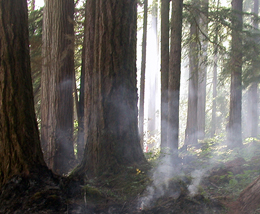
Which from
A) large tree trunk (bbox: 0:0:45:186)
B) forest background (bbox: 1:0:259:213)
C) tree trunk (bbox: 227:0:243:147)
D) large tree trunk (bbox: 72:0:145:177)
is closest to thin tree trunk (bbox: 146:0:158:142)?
forest background (bbox: 1:0:259:213)

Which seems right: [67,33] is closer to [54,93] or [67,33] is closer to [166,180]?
[54,93]

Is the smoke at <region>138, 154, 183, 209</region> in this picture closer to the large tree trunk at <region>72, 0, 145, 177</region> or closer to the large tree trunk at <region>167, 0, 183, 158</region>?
the large tree trunk at <region>72, 0, 145, 177</region>

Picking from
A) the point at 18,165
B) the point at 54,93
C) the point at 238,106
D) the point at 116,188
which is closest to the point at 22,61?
the point at 18,165

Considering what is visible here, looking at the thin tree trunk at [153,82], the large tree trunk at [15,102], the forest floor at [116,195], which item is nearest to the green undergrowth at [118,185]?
the forest floor at [116,195]

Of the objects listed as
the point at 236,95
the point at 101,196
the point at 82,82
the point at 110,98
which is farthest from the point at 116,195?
the point at 236,95

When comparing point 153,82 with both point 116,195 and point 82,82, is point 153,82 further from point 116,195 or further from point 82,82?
point 116,195

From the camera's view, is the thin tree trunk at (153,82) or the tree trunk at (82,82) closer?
the tree trunk at (82,82)

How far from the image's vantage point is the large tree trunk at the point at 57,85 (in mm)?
7326

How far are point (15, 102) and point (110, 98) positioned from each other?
5.40ft

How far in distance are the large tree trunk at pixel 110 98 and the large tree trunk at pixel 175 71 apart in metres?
3.24

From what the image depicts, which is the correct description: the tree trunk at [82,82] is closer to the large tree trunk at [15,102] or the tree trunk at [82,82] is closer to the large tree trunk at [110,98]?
the large tree trunk at [110,98]

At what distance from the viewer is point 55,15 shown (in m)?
7.41

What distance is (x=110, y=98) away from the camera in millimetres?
4672

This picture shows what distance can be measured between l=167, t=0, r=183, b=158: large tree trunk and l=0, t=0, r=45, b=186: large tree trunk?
4.98m
